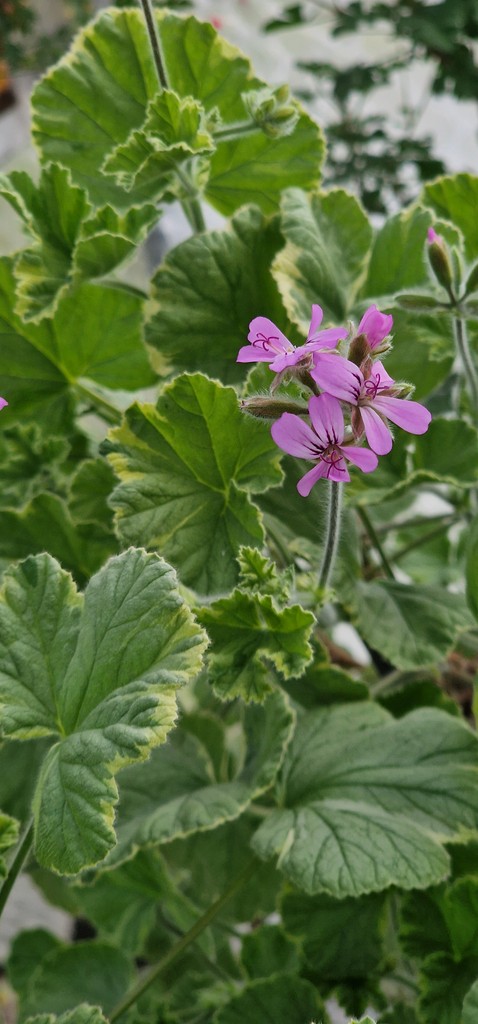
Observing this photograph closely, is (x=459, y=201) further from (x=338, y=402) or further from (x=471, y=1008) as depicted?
(x=471, y=1008)

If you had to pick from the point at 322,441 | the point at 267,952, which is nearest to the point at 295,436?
the point at 322,441

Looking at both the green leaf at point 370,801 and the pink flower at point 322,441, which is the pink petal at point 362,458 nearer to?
the pink flower at point 322,441

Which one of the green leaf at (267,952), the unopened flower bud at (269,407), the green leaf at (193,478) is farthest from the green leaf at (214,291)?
the green leaf at (267,952)

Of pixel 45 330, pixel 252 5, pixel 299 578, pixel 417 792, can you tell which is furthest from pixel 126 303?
pixel 252 5

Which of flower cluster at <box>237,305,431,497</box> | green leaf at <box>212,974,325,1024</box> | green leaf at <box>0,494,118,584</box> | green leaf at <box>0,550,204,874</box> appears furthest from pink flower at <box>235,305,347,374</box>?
green leaf at <box>212,974,325,1024</box>

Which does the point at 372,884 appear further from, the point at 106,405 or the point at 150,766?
the point at 106,405

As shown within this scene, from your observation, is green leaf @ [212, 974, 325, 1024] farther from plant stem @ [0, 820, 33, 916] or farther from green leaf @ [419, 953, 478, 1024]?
plant stem @ [0, 820, 33, 916]
